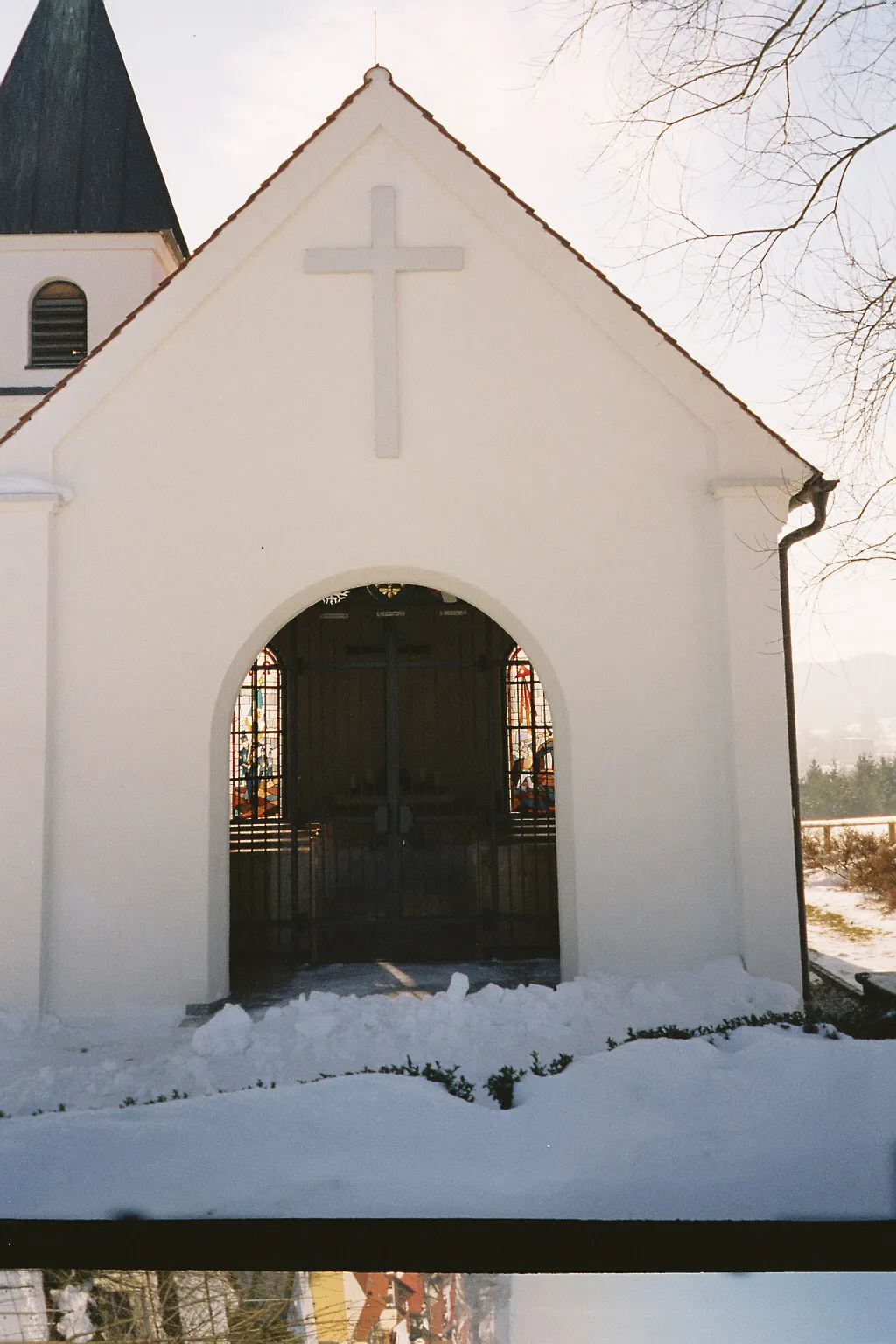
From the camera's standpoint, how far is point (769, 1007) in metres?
7.06

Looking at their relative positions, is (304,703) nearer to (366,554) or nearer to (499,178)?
(366,554)

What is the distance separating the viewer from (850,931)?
37.9ft

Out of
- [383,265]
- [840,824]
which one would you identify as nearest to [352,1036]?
[383,265]

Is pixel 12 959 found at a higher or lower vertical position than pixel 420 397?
lower

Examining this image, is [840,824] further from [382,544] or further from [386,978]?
[382,544]

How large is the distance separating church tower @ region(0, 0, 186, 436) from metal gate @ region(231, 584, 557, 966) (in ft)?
16.9

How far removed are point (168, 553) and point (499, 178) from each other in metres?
3.91

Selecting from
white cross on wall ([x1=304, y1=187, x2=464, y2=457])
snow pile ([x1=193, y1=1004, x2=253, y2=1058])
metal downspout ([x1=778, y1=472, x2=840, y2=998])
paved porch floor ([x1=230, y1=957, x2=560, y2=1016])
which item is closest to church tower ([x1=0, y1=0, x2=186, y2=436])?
white cross on wall ([x1=304, y1=187, x2=464, y2=457])

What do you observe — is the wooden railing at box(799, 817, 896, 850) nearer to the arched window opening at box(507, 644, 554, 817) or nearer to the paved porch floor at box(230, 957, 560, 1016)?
the arched window opening at box(507, 644, 554, 817)

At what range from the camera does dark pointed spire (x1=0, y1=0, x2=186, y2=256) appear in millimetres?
14461

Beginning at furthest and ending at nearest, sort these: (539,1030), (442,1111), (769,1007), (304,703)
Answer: (304,703)
(769,1007)
(539,1030)
(442,1111)


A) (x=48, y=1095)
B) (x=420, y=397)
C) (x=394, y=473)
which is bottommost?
(x=48, y=1095)

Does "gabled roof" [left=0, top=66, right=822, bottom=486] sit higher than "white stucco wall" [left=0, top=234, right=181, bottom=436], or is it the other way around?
"white stucco wall" [left=0, top=234, right=181, bottom=436]

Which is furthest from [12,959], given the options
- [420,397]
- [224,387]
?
[420,397]
